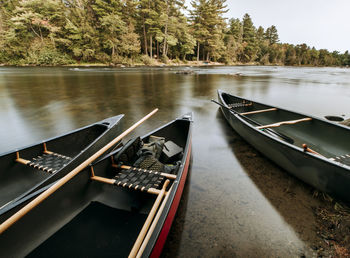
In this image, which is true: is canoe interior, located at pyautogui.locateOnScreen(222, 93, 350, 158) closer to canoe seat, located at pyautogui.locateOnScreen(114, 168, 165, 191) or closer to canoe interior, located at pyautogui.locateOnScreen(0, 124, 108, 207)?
canoe seat, located at pyautogui.locateOnScreen(114, 168, 165, 191)

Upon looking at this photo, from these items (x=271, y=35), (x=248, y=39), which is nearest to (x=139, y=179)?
(x=248, y=39)

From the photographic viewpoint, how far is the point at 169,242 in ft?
6.49

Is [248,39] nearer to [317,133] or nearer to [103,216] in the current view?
[317,133]

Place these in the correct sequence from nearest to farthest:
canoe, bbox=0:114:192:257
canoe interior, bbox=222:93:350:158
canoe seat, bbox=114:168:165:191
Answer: canoe, bbox=0:114:192:257
canoe seat, bbox=114:168:165:191
canoe interior, bbox=222:93:350:158

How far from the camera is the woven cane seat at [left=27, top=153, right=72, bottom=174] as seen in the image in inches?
91.7

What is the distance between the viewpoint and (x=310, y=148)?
147 inches

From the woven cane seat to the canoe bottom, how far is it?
0.77 metres

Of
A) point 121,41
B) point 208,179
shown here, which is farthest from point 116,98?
point 121,41

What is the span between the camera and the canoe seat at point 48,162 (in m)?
2.33

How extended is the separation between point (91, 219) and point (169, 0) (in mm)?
44903

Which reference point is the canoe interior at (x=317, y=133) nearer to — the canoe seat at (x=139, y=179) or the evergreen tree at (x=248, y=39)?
the canoe seat at (x=139, y=179)

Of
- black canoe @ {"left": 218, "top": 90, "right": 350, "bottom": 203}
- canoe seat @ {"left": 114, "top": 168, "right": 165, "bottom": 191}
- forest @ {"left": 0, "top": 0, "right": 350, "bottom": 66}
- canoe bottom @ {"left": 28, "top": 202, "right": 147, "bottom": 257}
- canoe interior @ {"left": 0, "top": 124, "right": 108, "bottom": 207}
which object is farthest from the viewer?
forest @ {"left": 0, "top": 0, "right": 350, "bottom": 66}

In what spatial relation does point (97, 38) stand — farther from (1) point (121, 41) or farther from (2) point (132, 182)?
(2) point (132, 182)

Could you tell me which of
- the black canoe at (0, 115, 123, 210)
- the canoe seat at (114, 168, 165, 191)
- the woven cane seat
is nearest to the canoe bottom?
the canoe seat at (114, 168, 165, 191)
